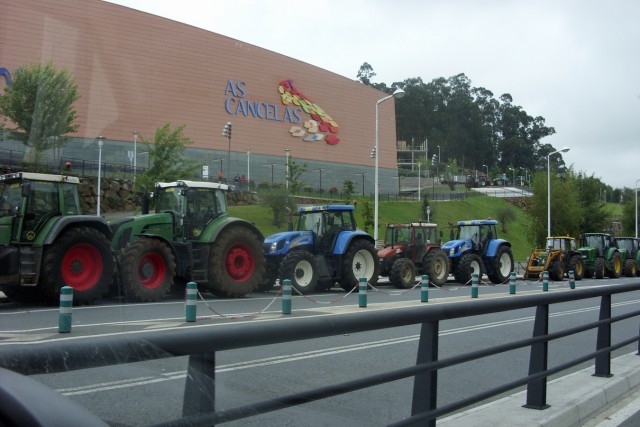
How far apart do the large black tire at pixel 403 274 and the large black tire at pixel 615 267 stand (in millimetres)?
16260

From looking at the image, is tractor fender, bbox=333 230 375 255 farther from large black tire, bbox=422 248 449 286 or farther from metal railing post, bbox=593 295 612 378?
metal railing post, bbox=593 295 612 378

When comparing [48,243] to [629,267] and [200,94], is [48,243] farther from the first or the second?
[629,267]

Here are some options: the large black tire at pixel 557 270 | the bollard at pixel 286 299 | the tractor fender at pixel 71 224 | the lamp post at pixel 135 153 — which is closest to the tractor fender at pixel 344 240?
the bollard at pixel 286 299

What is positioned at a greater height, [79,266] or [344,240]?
[344,240]

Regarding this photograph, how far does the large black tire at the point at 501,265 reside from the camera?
26.8 m

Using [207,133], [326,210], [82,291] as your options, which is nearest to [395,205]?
[207,133]

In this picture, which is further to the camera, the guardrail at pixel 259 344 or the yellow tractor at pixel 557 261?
the yellow tractor at pixel 557 261

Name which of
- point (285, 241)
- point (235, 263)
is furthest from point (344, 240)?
point (235, 263)

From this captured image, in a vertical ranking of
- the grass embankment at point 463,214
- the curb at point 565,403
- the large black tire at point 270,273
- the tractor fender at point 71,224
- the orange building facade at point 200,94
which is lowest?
the curb at point 565,403

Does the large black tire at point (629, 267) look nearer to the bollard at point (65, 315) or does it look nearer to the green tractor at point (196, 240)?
the green tractor at point (196, 240)

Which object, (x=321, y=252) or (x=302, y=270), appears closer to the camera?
(x=302, y=270)

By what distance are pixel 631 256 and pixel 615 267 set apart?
3854 millimetres

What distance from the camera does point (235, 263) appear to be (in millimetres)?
16578

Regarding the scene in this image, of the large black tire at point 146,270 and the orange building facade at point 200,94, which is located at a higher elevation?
the orange building facade at point 200,94
